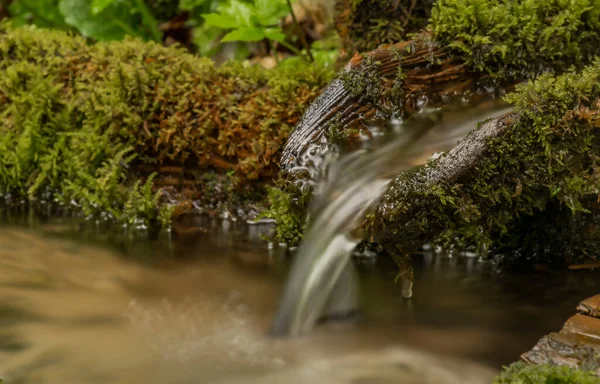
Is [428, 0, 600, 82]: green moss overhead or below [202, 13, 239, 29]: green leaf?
below

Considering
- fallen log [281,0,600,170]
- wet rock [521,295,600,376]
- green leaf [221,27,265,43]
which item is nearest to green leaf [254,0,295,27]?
green leaf [221,27,265,43]

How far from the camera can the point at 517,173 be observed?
258 centimetres

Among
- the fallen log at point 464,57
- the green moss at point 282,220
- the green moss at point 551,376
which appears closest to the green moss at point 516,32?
the fallen log at point 464,57

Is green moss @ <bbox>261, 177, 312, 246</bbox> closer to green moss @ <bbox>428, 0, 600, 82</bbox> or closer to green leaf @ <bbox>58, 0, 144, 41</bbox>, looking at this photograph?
green moss @ <bbox>428, 0, 600, 82</bbox>

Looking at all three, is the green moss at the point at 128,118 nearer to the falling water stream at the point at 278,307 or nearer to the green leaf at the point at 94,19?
the falling water stream at the point at 278,307

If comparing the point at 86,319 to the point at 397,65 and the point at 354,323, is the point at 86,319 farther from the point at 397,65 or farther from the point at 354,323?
the point at 397,65

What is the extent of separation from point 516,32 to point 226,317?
1672 millimetres

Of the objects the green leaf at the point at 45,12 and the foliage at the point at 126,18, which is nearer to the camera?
the foliage at the point at 126,18

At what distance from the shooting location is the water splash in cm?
256

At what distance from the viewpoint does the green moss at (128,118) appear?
3.51 meters

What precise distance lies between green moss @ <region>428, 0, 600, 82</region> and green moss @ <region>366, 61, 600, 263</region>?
32 centimetres

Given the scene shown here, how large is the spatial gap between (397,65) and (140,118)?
5.06 feet

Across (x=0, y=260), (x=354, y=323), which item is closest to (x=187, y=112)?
(x=0, y=260)

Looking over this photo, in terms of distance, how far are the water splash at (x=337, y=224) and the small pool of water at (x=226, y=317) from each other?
0.09 metres
